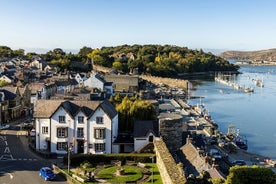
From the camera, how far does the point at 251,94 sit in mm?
95750

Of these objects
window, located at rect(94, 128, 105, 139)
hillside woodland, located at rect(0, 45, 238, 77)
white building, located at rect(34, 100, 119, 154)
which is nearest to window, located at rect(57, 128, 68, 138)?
white building, located at rect(34, 100, 119, 154)

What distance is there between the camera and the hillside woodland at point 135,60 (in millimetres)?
116775

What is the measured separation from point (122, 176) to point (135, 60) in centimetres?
11028

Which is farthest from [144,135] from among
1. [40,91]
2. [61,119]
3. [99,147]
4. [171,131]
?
[40,91]

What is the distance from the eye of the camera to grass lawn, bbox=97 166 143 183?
2192 cm

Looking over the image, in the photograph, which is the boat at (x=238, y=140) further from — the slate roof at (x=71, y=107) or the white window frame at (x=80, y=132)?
the white window frame at (x=80, y=132)

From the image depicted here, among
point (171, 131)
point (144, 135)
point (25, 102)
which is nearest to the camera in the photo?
point (171, 131)

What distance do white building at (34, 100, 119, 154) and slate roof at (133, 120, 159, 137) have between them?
73.0 inches

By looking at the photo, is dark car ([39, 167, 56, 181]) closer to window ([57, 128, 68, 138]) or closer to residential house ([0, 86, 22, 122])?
window ([57, 128, 68, 138])

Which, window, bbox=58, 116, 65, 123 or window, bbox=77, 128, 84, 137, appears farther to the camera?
window, bbox=58, 116, 65, 123

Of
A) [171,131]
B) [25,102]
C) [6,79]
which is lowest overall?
[25,102]

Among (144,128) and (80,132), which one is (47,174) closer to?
(80,132)

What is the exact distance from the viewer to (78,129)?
2956cm

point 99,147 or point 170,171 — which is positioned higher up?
point 170,171
